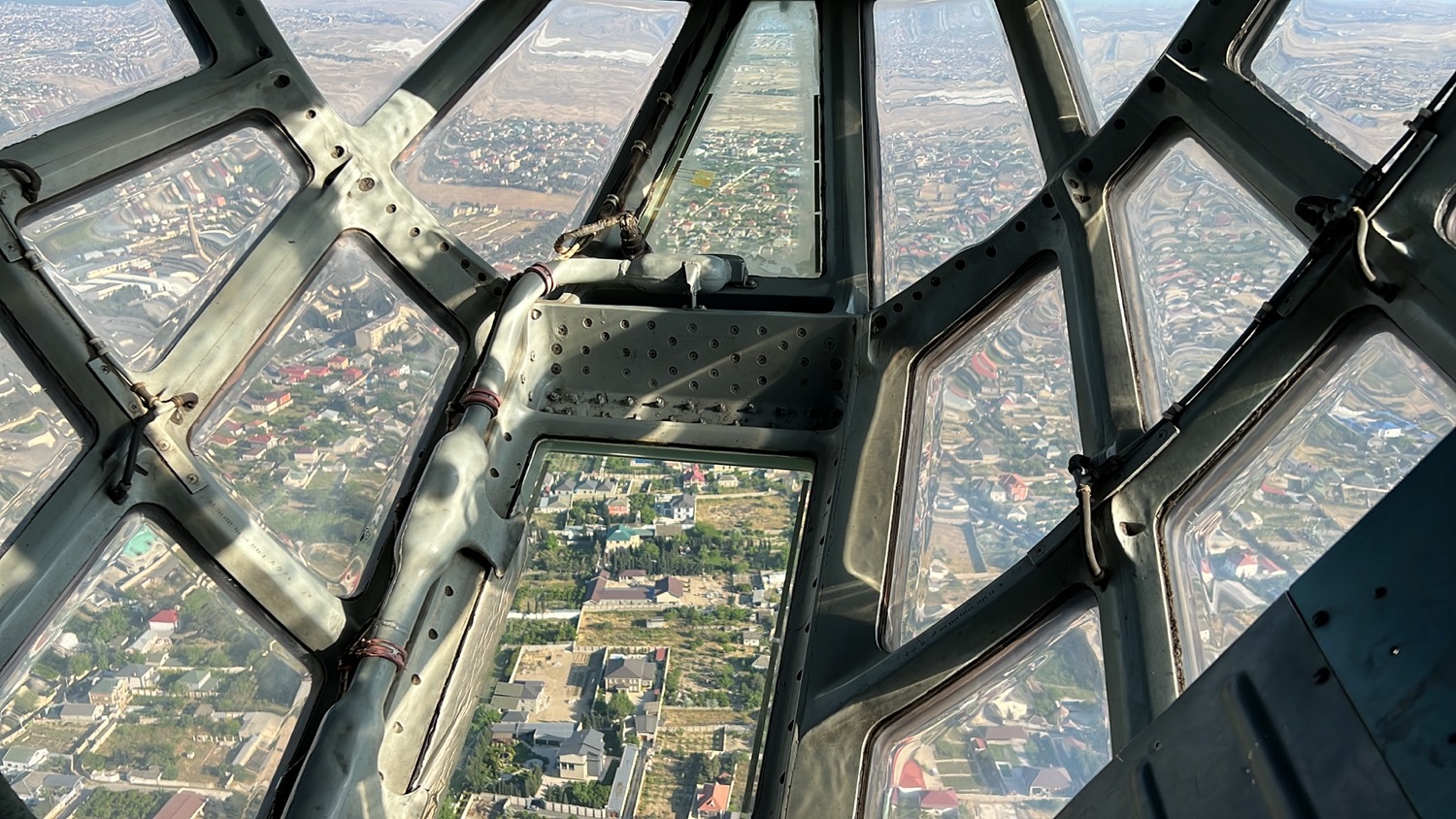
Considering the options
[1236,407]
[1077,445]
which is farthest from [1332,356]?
[1077,445]

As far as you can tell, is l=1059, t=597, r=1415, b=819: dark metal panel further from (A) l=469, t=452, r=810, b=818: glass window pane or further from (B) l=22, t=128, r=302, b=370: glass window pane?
(B) l=22, t=128, r=302, b=370: glass window pane

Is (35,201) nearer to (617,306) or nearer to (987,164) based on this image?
(617,306)

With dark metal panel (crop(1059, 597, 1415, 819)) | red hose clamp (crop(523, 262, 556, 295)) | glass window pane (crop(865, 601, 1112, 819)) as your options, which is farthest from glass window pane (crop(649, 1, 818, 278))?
dark metal panel (crop(1059, 597, 1415, 819))

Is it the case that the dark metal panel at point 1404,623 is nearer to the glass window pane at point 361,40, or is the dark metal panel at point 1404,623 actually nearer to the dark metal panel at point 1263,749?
the dark metal panel at point 1263,749

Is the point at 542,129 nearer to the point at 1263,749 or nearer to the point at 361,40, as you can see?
the point at 361,40

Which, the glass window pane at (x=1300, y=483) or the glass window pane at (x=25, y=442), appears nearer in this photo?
the glass window pane at (x=1300, y=483)

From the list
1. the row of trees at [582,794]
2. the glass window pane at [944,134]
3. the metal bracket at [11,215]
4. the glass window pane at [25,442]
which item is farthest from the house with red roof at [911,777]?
the metal bracket at [11,215]
